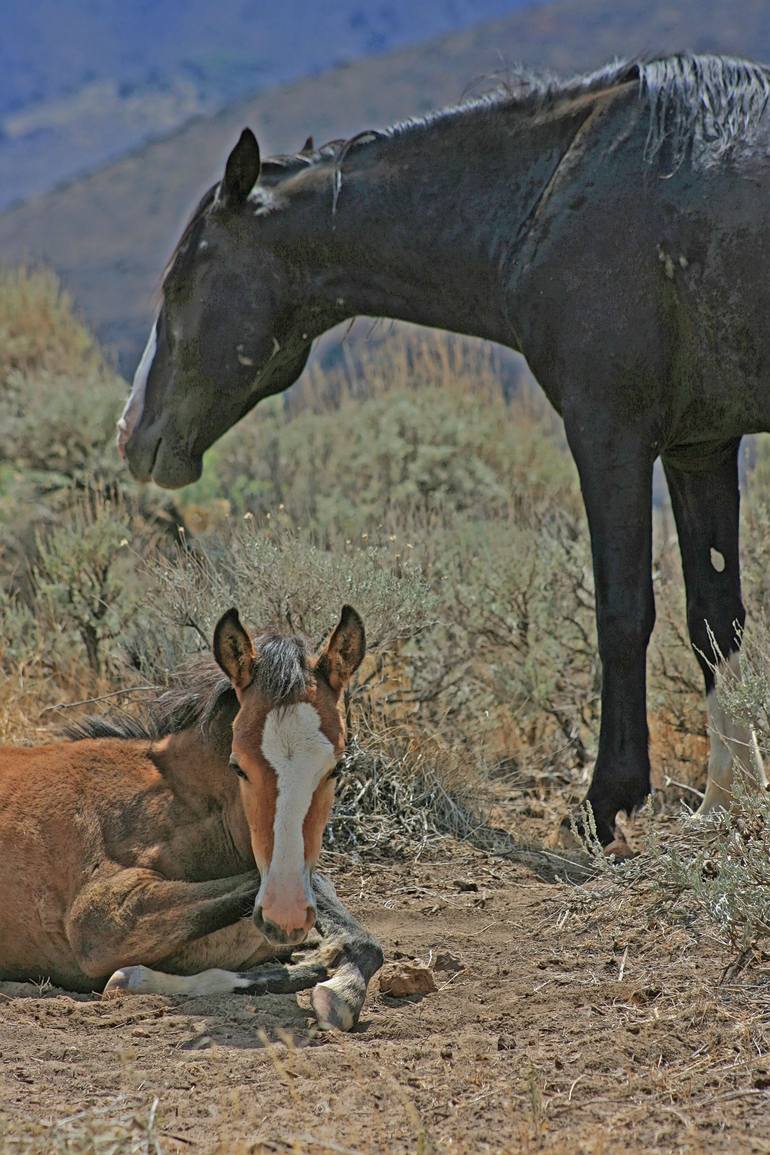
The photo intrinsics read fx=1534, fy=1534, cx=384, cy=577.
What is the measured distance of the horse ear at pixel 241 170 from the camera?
20.5 ft

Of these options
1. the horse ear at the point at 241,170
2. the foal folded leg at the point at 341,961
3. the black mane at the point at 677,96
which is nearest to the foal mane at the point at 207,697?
the foal folded leg at the point at 341,961

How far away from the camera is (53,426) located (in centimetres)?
1155

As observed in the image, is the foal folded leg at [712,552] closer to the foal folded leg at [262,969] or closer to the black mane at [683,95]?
the black mane at [683,95]

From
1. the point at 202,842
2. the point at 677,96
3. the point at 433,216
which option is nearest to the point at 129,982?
the point at 202,842

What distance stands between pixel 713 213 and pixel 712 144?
11.8 inches

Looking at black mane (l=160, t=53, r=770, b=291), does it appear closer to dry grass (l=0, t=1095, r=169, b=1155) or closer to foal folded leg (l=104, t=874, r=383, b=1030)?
foal folded leg (l=104, t=874, r=383, b=1030)

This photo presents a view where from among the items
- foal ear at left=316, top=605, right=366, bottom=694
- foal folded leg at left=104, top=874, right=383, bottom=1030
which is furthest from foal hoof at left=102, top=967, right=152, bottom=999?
foal ear at left=316, top=605, right=366, bottom=694

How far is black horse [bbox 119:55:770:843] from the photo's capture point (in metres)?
5.61

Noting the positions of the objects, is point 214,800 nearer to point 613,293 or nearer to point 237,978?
point 237,978

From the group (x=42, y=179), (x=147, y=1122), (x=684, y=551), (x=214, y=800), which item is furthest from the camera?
(x=42, y=179)

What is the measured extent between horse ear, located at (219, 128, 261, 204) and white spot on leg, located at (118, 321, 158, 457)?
686 millimetres

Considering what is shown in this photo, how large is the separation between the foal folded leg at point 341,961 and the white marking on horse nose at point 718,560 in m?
2.16

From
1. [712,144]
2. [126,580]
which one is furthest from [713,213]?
[126,580]

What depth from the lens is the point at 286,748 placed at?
4.52m
